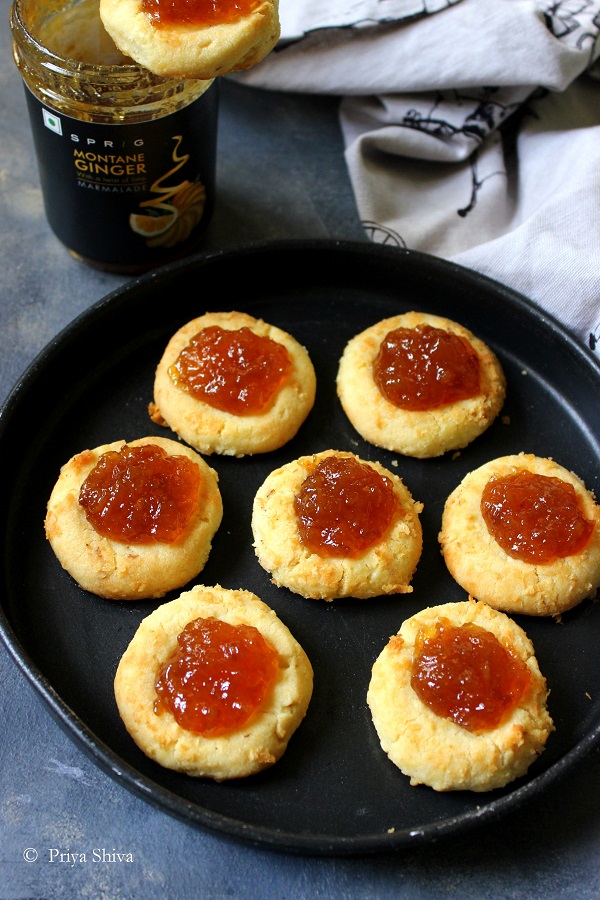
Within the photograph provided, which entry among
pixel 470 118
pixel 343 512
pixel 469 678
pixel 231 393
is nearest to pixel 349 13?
pixel 470 118

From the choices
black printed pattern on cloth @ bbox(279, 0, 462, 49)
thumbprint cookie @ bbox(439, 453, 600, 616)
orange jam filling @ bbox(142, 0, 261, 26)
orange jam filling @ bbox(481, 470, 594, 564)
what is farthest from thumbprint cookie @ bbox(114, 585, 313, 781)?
black printed pattern on cloth @ bbox(279, 0, 462, 49)

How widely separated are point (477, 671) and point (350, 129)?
2876 millimetres

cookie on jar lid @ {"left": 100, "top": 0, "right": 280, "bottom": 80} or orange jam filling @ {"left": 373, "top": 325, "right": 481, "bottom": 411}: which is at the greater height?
cookie on jar lid @ {"left": 100, "top": 0, "right": 280, "bottom": 80}

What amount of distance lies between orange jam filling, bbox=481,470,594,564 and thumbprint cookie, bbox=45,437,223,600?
41.6 inches

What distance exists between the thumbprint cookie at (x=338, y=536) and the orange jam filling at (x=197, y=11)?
1576 millimetres

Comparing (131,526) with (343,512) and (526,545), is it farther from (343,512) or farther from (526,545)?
(526,545)

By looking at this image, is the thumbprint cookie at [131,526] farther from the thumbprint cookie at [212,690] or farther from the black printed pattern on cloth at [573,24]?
the black printed pattern on cloth at [573,24]

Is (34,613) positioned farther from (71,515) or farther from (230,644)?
(230,644)

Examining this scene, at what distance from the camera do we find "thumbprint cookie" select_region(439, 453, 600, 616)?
10.9 ft

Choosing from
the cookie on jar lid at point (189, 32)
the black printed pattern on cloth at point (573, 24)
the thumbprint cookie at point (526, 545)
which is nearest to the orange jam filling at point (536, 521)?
the thumbprint cookie at point (526, 545)

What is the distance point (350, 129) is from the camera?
4688mm

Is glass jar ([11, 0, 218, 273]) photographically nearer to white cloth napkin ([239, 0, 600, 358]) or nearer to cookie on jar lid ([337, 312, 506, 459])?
white cloth napkin ([239, 0, 600, 358])

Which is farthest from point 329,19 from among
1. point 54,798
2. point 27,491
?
point 54,798

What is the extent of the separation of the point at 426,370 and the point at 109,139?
150 cm
